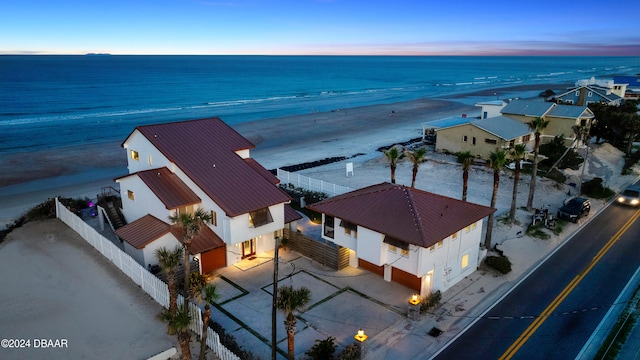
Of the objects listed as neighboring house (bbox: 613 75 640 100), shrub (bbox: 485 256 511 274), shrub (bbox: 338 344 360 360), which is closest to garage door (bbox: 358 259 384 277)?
shrub (bbox: 485 256 511 274)

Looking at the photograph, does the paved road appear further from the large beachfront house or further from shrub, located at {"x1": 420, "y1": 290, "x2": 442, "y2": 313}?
the large beachfront house

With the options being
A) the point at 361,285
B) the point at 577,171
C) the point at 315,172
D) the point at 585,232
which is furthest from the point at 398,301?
the point at 577,171

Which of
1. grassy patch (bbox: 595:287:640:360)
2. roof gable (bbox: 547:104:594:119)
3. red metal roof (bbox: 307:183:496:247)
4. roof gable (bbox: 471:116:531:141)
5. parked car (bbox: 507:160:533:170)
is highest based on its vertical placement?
roof gable (bbox: 547:104:594:119)

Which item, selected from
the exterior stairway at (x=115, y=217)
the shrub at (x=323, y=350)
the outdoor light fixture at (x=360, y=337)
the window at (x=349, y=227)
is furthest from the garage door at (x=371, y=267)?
the exterior stairway at (x=115, y=217)

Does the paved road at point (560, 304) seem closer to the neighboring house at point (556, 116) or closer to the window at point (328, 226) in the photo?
the window at point (328, 226)

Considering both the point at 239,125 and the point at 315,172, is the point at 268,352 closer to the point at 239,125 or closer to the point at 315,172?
the point at 315,172

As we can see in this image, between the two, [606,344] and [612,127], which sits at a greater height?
[612,127]
